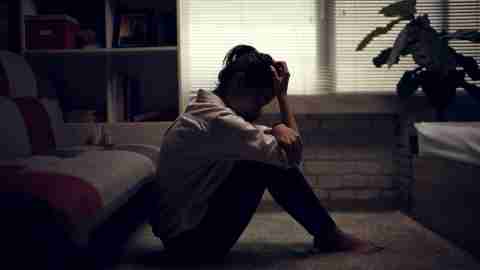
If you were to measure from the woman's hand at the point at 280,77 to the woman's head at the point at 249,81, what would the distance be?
0.06ft

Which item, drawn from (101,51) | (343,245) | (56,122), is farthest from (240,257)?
(101,51)

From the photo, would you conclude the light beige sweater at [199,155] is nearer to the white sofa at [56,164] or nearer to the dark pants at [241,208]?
the dark pants at [241,208]

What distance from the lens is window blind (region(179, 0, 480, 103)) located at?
113 inches

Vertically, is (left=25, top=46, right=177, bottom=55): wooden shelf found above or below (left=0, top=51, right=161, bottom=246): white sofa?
above

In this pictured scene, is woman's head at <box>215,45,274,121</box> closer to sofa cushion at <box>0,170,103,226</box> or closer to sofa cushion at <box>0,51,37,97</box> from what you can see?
sofa cushion at <box>0,170,103,226</box>

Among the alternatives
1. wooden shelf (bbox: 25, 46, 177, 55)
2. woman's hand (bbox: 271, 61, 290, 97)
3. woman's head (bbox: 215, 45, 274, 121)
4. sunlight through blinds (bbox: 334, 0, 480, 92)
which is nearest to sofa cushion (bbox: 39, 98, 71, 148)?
wooden shelf (bbox: 25, 46, 177, 55)

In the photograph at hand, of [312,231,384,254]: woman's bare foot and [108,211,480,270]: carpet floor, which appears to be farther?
[312,231,384,254]: woman's bare foot

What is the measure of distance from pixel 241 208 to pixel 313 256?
37cm

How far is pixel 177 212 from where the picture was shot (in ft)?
5.28

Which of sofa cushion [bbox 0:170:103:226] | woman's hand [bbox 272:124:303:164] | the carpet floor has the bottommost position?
the carpet floor

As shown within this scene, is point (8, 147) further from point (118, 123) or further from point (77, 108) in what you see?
A: point (77, 108)

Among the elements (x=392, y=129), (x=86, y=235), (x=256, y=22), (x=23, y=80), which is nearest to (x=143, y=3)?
(x=256, y=22)

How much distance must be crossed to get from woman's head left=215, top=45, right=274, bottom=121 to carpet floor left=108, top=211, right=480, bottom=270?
0.53 m

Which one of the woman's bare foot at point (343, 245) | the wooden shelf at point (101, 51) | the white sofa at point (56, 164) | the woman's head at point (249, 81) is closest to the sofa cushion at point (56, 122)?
the white sofa at point (56, 164)
